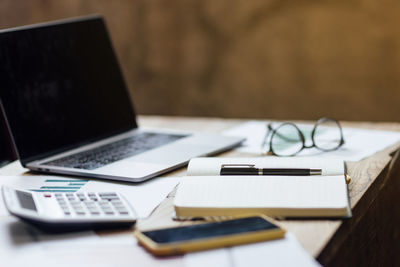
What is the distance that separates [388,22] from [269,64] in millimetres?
503

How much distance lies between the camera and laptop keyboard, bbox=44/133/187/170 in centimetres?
117

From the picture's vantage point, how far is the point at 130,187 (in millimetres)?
1043

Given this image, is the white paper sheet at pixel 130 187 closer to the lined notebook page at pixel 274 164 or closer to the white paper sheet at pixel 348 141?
the lined notebook page at pixel 274 164

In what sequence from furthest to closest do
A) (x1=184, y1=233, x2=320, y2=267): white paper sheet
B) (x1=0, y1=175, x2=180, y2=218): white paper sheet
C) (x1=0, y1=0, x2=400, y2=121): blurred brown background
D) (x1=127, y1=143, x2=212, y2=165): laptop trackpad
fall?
(x1=0, y1=0, x2=400, y2=121): blurred brown background, (x1=127, y1=143, x2=212, y2=165): laptop trackpad, (x1=0, y1=175, x2=180, y2=218): white paper sheet, (x1=184, y1=233, x2=320, y2=267): white paper sheet

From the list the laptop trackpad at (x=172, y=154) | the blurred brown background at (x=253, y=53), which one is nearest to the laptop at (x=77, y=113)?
the laptop trackpad at (x=172, y=154)

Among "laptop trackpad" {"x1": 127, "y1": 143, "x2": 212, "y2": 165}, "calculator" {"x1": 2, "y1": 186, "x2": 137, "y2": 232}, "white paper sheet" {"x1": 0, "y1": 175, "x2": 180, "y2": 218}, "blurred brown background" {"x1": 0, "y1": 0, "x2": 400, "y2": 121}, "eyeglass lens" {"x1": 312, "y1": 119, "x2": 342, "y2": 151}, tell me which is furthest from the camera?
"blurred brown background" {"x1": 0, "y1": 0, "x2": 400, "y2": 121}

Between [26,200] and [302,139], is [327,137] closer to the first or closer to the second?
[302,139]

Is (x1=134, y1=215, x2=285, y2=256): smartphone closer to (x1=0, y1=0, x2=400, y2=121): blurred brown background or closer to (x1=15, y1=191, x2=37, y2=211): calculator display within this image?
(x1=15, y1=191, x2=37, y2=211): calculator display

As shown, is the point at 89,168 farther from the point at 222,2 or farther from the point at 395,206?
the point at 222,2

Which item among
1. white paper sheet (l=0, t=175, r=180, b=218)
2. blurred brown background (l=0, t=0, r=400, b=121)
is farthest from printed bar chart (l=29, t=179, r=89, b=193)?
blurred brown background (l=0, t=0, r=400, b=121)

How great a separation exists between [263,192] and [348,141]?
0.47 m

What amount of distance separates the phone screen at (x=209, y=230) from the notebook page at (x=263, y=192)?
52mm

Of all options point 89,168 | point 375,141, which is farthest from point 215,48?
point 89,168

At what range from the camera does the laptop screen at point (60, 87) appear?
3.96 ft
